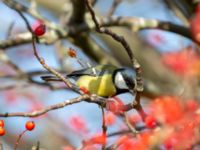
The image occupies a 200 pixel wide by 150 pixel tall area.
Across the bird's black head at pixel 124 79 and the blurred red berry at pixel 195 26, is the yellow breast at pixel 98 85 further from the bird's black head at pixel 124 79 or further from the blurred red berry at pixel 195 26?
the blurred red berry at pixel 195 26

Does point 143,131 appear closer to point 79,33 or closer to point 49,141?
point 79,33

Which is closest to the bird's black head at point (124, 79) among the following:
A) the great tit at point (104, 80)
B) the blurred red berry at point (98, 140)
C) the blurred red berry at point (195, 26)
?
the great tit at point (104, 80)

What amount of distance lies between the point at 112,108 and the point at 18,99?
4595 millimetres

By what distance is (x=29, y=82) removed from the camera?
3.67 metres

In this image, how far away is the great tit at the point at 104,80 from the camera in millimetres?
2615

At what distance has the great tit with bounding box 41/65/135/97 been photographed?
261cm

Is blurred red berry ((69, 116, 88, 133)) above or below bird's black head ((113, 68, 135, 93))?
below

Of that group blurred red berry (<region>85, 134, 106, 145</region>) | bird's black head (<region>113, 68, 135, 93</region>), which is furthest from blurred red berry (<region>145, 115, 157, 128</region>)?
bird's black head (<region>113, 68, 135, 93</region>)

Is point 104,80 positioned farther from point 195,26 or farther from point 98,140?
point 195,26

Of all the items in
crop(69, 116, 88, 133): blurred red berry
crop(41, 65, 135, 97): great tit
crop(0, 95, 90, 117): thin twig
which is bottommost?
crop(69, 116, 88, 133): blurred red berry

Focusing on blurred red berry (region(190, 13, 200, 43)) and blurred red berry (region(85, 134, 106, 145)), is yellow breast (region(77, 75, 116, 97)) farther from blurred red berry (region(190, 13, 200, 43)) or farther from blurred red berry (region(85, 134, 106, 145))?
blurred red berry (region(190, 13, 200, 43))

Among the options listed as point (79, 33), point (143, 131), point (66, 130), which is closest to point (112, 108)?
point (143, 131)

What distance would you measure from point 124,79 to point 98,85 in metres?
0.16

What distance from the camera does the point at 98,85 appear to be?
2674 mm
